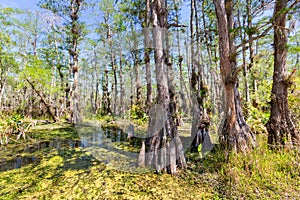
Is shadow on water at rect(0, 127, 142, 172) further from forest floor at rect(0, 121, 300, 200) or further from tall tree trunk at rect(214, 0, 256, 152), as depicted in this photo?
tall tree trunk at rect(214, 0, 256, 152)

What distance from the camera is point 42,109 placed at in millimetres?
12773

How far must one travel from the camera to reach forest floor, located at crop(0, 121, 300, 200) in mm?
2373

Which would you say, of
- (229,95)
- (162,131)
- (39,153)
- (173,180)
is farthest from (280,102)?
(39,153)

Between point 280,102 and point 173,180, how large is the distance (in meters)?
2.76

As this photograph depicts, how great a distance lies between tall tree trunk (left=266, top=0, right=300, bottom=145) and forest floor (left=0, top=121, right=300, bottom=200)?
11.3 inches

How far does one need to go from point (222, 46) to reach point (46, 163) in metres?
4.90

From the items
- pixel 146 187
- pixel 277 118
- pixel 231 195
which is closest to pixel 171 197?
pixel 146 187

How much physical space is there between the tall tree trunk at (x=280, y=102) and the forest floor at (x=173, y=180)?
29cm

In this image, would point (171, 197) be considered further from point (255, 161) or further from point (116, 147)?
point (116, 147)

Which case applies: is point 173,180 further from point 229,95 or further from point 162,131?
point 229,95

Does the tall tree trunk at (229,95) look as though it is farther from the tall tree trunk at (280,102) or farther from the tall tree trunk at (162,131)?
the tall tree trunk at (162,131)

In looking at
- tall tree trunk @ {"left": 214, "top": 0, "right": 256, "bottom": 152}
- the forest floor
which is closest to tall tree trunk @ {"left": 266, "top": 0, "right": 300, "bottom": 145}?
the forest floor

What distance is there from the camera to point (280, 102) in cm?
314

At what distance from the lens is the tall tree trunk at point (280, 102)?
303 cm
